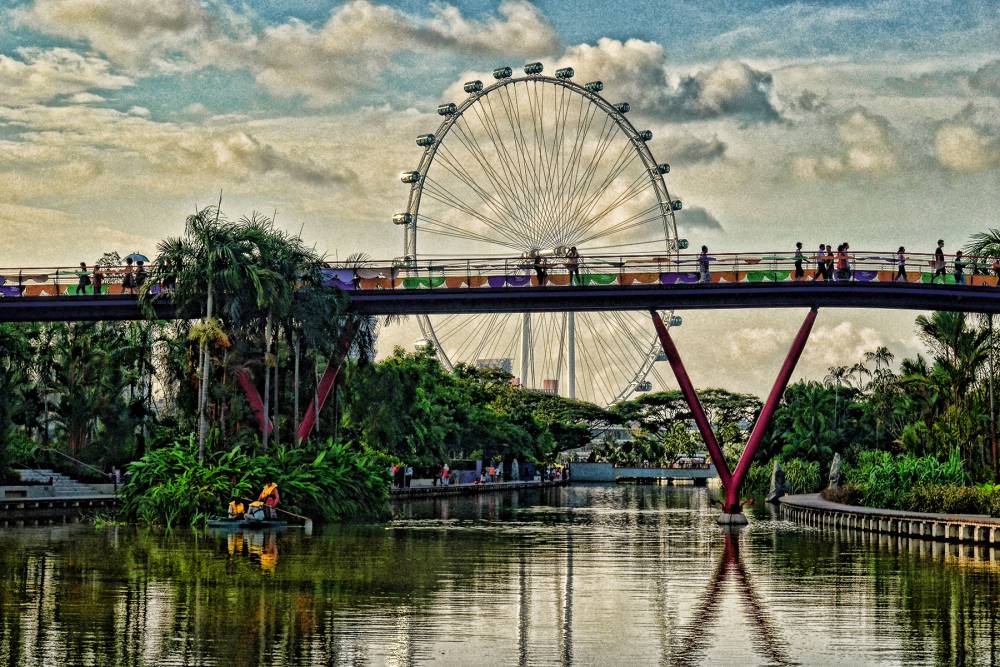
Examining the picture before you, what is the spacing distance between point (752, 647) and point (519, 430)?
10389cm

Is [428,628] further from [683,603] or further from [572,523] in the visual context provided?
[572,523]

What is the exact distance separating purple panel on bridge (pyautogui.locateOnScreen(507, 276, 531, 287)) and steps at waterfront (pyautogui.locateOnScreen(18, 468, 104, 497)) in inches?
911

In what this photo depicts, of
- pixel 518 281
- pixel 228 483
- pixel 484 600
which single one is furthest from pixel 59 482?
pixel 484 600

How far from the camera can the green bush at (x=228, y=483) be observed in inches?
1848

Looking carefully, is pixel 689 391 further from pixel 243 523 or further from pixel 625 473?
pixel 625 473

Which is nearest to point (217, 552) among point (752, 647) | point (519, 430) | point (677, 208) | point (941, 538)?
point (752, 647)

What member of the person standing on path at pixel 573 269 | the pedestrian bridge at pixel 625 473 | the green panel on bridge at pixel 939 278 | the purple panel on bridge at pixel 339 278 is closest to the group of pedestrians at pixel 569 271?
the person standing on path at pixel 573 269

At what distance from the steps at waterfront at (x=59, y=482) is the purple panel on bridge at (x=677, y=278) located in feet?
92.1

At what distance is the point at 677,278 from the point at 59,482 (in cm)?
3177

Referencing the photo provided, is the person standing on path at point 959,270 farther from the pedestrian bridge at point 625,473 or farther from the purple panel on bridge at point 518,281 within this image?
the pedestrian bridge at point 625,473

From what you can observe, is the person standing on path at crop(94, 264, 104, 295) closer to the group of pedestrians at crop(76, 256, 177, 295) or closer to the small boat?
the group of pedestrians at crop(76, 256, 177, 295)

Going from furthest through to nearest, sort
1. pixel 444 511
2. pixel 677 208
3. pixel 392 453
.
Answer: pixel 677 208
pixel 392 453
pixel 444 511

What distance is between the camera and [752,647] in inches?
788

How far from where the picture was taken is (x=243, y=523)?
146 ft
